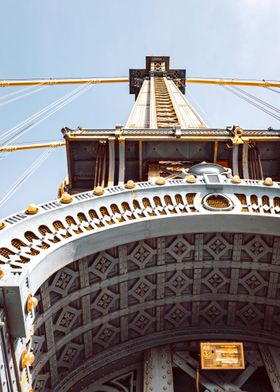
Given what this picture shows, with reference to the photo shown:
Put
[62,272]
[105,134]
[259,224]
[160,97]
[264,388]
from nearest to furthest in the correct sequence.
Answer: [62,272] < [259,224] < [264,388] < [105,134] < [160,97]

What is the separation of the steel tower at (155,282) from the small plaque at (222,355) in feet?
1.80

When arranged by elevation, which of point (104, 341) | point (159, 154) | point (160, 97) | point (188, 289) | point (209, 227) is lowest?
point (104, 341)

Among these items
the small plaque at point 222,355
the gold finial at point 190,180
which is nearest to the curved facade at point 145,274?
the gold finial at point 190,180

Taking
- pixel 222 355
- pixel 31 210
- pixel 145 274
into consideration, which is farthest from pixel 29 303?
pixel 222 355

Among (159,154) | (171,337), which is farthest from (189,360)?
(159,154)

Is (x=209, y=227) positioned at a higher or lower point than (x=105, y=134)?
lower

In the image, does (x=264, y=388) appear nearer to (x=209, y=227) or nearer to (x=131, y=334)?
(x=131, y=334)

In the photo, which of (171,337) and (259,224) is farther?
(171,337)

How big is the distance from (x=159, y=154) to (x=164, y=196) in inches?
334

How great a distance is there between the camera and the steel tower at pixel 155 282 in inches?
467

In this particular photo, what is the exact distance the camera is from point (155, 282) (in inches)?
542

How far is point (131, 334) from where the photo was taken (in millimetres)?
14195

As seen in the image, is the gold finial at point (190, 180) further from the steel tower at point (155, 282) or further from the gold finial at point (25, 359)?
the gold finial at point (25, 359)

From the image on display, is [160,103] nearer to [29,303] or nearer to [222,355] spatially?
[222,355]
